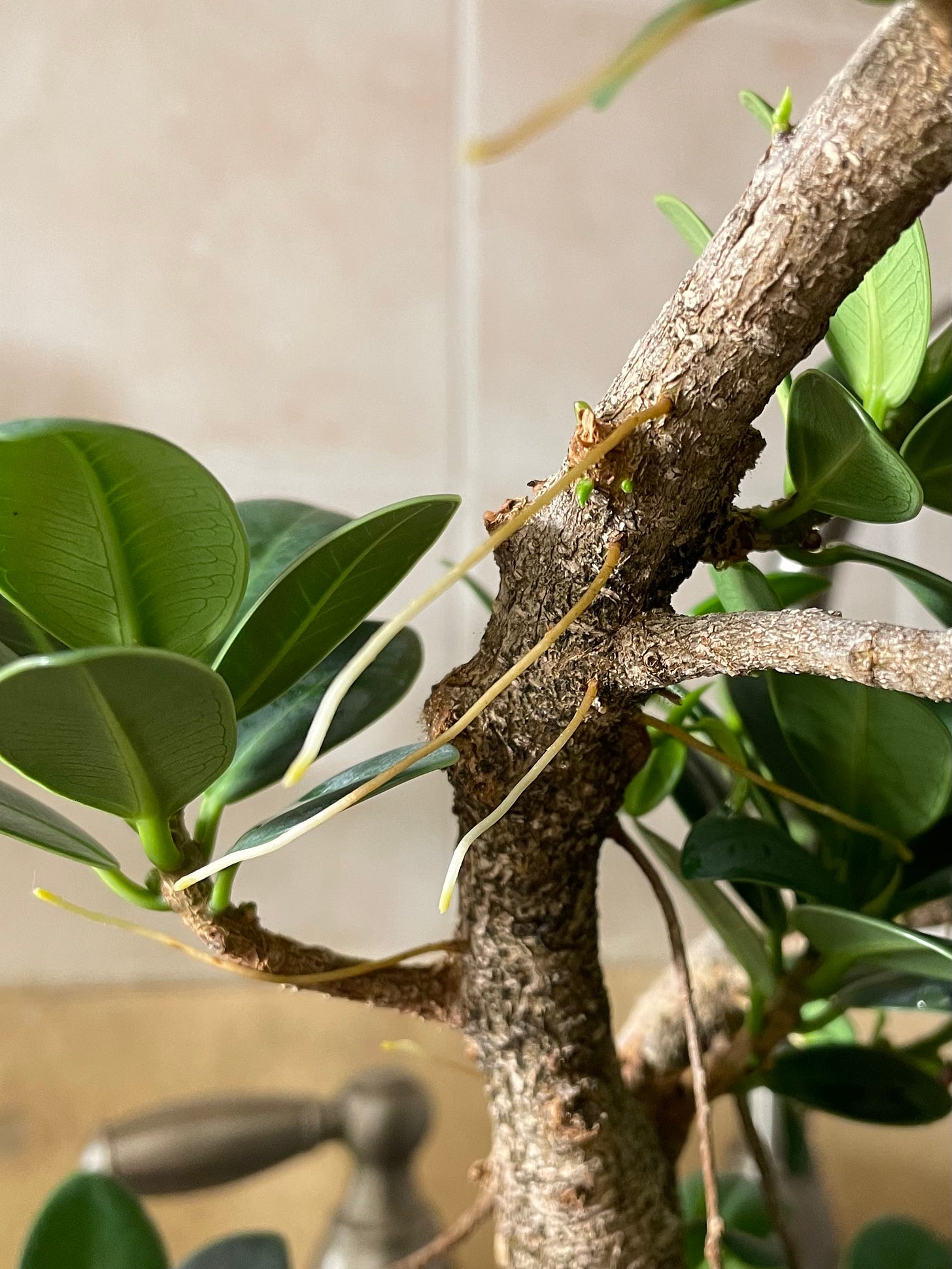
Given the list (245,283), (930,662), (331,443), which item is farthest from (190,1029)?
(930,662)

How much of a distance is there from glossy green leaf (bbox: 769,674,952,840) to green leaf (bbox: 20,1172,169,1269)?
0.32 meters

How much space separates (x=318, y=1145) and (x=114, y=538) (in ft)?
1.56

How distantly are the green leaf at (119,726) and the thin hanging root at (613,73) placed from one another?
0.13 m

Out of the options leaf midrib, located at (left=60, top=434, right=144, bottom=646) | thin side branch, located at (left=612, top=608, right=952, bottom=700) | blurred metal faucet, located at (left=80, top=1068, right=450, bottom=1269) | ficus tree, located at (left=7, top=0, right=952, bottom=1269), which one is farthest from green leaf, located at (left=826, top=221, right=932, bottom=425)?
blurred metal faucet, located at (left=80, top=1068, right=450, bottom=1269)

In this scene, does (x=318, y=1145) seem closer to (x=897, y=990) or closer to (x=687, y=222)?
(x=897, y=990)

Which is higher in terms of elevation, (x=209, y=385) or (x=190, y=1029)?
(x=209, y=385)

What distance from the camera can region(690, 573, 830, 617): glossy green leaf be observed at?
391mm

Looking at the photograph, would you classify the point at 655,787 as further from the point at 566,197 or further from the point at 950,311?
the point at 566,197

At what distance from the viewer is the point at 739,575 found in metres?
0.32

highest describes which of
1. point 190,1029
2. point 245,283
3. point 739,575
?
point 245,283

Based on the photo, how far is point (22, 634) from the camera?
1.05ft

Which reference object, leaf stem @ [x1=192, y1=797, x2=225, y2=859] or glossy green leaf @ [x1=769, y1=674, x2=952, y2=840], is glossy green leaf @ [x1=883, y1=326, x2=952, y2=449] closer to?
glossy green leaf @ [x1=769, y1=674, x2=952, y2=840]

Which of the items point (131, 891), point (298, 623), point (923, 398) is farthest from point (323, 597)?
point (923, 398)

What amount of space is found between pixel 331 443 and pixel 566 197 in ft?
0.88
